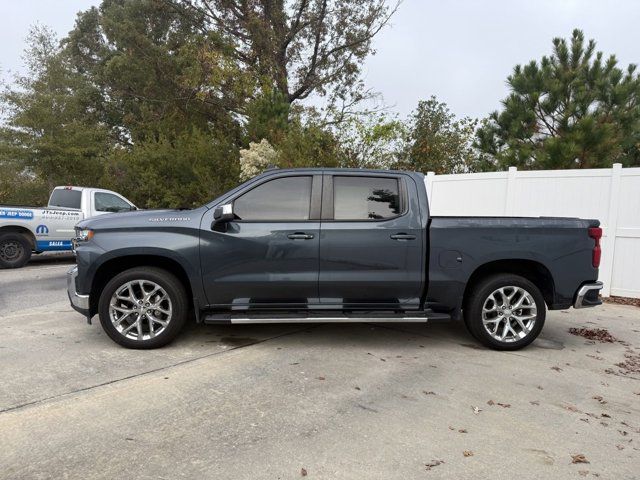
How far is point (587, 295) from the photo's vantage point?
498cm

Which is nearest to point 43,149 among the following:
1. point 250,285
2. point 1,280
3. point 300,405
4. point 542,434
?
point 1,280

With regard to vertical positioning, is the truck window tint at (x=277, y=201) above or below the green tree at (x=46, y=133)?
below

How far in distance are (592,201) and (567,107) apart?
24.4 ft

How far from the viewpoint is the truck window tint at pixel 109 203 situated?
1170 centimetres

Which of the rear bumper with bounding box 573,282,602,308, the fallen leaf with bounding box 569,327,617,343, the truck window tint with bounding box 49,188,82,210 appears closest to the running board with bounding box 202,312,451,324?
the rear bumper with bounding box 573,282,602,308

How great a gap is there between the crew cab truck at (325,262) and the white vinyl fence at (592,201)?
3576 mm

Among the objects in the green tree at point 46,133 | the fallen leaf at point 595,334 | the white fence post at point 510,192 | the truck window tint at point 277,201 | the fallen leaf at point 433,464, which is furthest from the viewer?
the green tree at point 46,133

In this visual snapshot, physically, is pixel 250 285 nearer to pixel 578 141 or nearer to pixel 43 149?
pixel 578 141

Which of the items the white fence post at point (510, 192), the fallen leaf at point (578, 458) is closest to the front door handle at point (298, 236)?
the fallen leaf at point (578, 458)

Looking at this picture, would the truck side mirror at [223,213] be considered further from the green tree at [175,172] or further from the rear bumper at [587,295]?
the green tree at [175,172]

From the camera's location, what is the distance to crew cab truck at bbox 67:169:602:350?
4746 millimetres

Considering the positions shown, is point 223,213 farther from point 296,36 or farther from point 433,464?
point 296,36

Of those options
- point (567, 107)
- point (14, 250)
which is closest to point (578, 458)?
point (14, 250)

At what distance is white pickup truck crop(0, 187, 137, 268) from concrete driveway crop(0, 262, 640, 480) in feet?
18.7
